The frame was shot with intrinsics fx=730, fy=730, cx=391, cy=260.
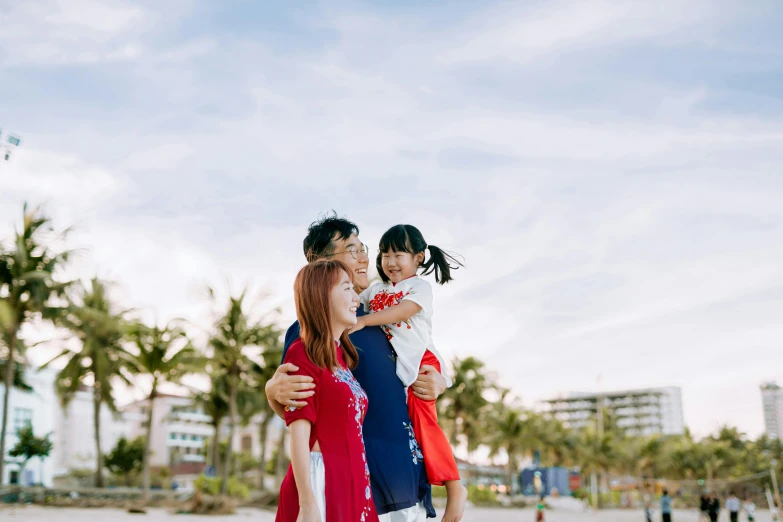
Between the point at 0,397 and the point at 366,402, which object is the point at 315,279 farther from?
the point at 0,397

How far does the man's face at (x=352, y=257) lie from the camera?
2.98 meters

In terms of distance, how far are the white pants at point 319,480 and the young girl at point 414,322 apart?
0.49m

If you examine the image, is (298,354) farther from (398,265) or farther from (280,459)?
(280,459)

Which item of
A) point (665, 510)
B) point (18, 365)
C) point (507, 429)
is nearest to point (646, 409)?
point (507, 429)

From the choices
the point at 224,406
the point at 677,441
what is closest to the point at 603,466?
the point at 677,441

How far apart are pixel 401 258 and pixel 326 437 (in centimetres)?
98

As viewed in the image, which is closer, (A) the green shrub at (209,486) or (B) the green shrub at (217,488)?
(B) the green shrub at (217,488)

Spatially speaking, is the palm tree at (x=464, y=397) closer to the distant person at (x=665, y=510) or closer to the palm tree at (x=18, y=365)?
the distant person at (x=665, y=510)

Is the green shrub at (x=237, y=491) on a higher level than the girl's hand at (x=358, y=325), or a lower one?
lower

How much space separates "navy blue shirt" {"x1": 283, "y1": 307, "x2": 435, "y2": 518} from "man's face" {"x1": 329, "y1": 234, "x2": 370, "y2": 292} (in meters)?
0.26

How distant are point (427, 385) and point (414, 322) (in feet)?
0.87

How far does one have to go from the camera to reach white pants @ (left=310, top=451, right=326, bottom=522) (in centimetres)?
234

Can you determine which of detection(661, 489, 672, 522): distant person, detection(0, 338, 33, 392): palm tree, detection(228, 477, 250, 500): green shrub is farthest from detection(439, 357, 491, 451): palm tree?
detection(0, 338, 33, 392): palm tree

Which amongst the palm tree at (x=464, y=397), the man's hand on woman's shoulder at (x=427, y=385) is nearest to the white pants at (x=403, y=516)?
the man's hand on woman's shoulder at (x=427, y=385)
